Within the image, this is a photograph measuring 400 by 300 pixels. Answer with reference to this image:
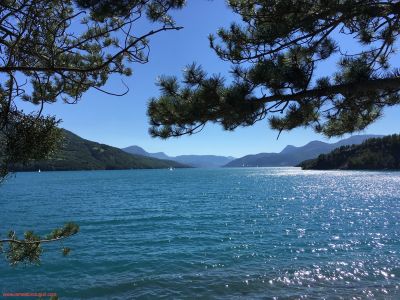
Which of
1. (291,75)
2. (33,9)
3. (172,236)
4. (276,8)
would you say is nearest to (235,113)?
(291,75)

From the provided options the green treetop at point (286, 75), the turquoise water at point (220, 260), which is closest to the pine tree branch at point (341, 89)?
the green treetop at point (286, 75)

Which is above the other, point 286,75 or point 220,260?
point 286,75

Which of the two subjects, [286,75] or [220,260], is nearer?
[286,75]

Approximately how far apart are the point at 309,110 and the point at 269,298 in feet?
31.6

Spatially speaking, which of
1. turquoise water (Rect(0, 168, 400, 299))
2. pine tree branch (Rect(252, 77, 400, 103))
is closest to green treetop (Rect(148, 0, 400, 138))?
pine tree branch (Rect(252, 77, 400, 103))

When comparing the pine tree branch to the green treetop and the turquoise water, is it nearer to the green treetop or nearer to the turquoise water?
the green treetop

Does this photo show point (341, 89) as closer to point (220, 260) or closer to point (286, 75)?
point (286, 75)

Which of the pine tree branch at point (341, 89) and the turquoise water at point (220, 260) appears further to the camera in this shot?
the turquoise water at point (220, 260)

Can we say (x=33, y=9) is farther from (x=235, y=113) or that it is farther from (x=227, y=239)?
(x=227, y=239)

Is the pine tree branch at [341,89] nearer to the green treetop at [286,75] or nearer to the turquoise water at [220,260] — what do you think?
the green treetop at [286,75]

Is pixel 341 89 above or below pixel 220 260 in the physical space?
above

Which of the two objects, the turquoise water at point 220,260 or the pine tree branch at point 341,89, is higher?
the pine tree branch at point 341,89

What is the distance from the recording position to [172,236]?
2709cm

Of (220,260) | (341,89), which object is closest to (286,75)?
(341,89)
